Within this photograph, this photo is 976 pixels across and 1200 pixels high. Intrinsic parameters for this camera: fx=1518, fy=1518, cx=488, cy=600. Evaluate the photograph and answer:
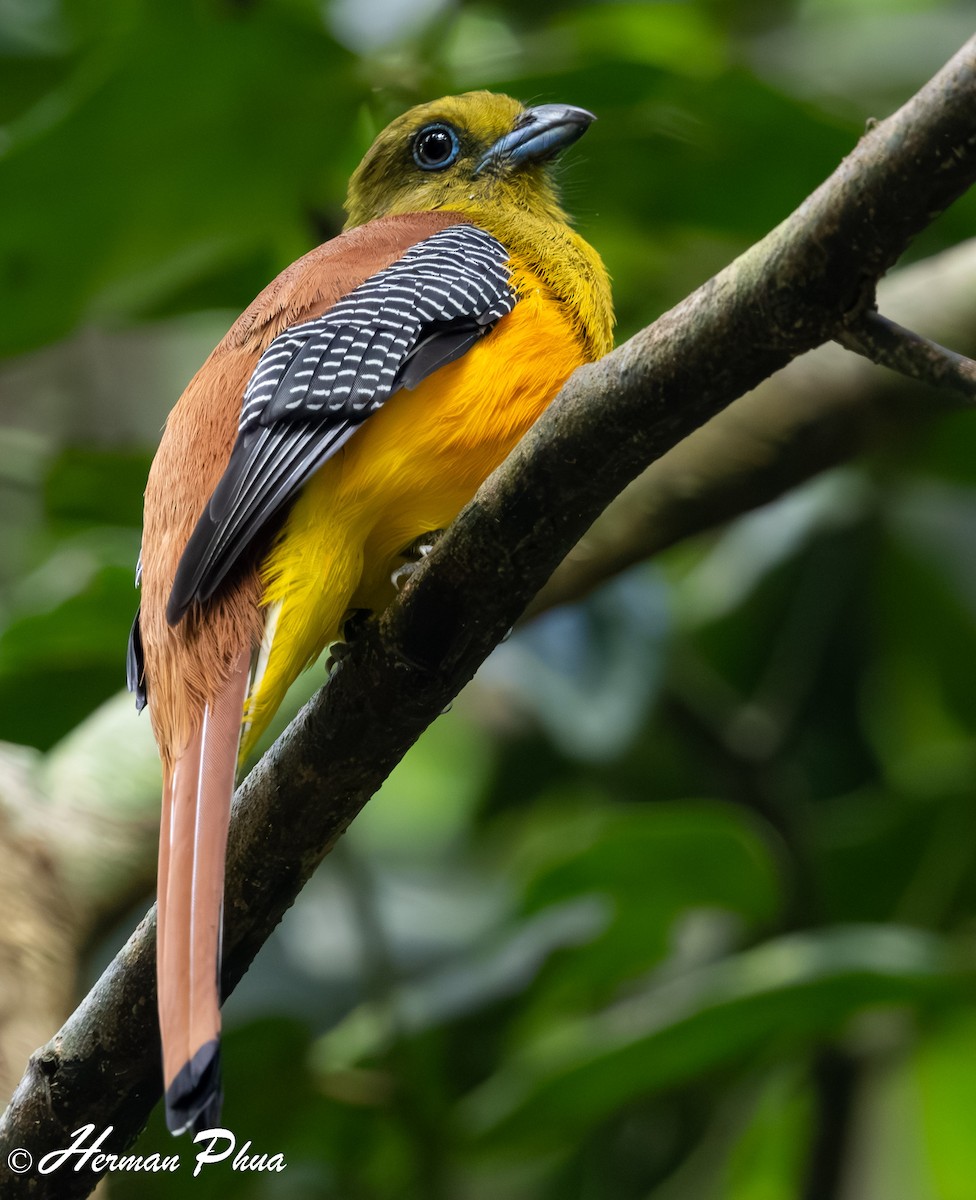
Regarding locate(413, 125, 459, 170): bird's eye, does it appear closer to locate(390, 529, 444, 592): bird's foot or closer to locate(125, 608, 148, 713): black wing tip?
locate(390, 529, 444, 592): bird's foot

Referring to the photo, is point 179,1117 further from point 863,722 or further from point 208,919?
point 863,722

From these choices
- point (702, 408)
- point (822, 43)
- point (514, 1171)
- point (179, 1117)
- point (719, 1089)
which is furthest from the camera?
point (822, 43)

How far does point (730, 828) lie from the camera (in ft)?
11.0

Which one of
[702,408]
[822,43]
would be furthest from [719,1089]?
[822,43]

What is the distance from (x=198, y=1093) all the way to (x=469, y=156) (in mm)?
2574

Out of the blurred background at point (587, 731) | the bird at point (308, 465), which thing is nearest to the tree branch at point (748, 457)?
the blurred background at point (587, 731)

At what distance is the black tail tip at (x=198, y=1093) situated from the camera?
1719 mm

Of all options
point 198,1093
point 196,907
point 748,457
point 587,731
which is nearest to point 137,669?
point 196,907

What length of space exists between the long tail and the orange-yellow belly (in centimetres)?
11

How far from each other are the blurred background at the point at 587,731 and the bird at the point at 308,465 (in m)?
0.82

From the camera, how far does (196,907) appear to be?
198 cm

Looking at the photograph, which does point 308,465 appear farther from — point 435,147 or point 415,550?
point 435,147

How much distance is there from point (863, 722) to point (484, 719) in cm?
128

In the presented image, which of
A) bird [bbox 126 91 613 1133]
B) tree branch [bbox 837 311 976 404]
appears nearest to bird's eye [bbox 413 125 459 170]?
bird [bbox 126 91 613 1133]
